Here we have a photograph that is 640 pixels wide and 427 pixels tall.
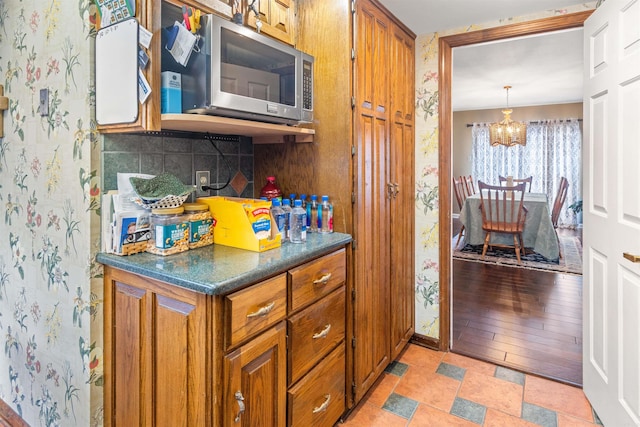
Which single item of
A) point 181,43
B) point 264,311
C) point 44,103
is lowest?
point 264,311

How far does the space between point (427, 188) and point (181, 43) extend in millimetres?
1791

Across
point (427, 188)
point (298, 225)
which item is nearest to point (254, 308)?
point (298, 225)

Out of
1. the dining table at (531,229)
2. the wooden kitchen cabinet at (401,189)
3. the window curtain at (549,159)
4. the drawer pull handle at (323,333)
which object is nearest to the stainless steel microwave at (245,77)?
the wooden kitchen cabinet at (401,189)

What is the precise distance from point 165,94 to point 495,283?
3.66 m

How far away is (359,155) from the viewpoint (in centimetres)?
183

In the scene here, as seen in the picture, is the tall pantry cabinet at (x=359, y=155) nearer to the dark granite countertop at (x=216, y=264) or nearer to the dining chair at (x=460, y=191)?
the dark granite countertop at (x=216, y=264)

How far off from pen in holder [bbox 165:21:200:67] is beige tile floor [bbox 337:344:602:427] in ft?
5.59

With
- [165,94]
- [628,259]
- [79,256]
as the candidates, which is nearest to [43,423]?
[79,256]

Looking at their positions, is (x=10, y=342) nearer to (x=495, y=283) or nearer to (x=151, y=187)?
(x=151, y=187)

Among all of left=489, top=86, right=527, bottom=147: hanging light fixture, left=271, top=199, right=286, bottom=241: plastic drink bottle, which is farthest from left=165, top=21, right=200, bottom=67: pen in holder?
left=489, top=86, right=527, bottom=147: hanging light fixture

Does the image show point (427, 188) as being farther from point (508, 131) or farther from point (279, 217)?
point (508, 131)

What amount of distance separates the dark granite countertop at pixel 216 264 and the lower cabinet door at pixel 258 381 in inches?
8.4

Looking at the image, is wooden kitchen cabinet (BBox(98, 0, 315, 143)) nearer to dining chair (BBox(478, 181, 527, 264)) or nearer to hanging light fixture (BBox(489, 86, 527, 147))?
dining chair (BBox(478, 181, 527, 264))

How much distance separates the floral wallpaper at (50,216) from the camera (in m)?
1.40
